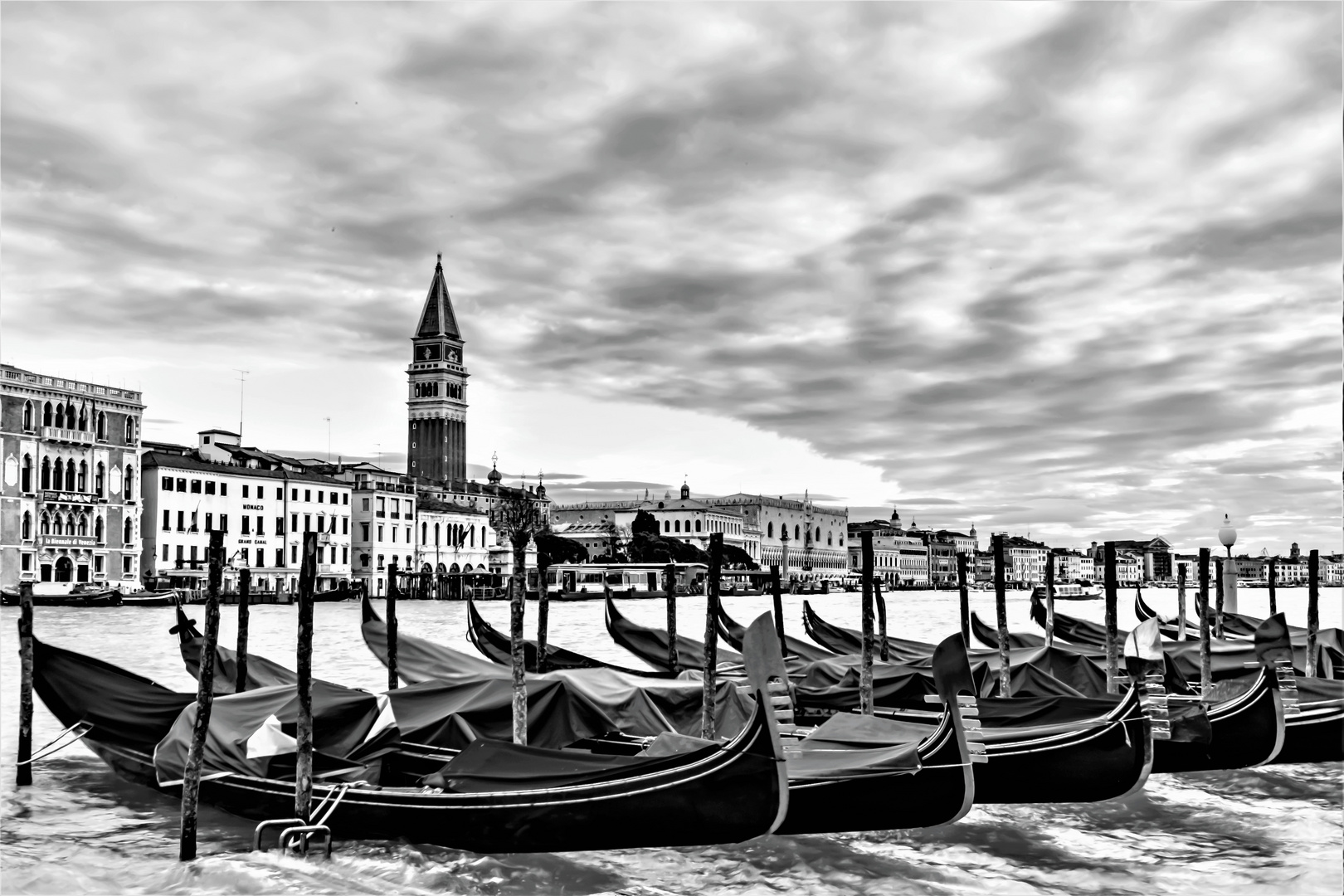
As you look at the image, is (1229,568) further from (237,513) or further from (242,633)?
(237,513)

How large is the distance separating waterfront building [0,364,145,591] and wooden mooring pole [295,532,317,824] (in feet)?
150

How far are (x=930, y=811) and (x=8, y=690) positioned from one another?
16.8 metres

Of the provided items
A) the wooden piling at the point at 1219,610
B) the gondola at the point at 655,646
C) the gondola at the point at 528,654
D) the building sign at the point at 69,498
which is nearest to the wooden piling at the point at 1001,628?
the gondola at the point at 655,646

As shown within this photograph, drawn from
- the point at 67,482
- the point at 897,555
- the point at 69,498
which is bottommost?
the point at 897,555

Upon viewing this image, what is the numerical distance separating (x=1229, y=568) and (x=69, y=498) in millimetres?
45526

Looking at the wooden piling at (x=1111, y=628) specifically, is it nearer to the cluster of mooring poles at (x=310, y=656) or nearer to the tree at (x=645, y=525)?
the cluster of mooring poles at (x=310, y=656)

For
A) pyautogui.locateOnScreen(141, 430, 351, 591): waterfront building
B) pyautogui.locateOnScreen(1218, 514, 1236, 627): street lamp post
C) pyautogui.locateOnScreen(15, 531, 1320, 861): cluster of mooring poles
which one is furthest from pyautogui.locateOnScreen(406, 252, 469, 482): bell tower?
pyautogui.locateOnScreen(15, 531, 1320, 861): cluster of mooring poles

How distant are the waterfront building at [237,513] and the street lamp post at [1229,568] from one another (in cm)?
4180

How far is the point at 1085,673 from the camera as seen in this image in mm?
16000

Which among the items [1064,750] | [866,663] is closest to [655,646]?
[866,663]

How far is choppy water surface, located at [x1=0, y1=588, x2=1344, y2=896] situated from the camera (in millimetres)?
9141

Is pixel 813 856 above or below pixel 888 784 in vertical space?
below

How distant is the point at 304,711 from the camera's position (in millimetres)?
10211

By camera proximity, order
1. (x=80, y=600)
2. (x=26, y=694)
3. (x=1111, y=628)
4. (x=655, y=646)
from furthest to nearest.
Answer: (x=80, y=600) → (x=655, y=646) → (x=1111, y=628) → (x=26, y=694)
